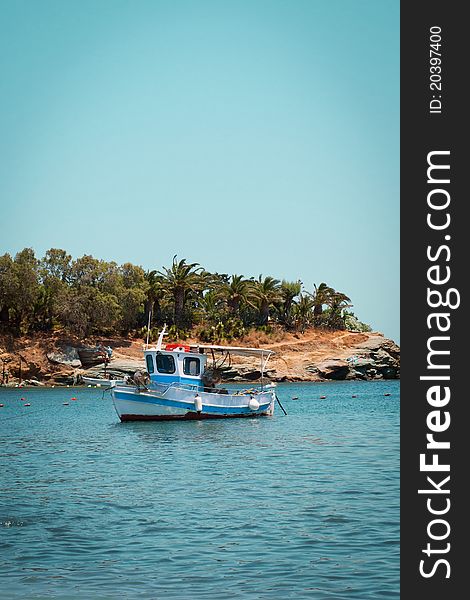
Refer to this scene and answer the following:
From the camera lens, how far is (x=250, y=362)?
81250 mm

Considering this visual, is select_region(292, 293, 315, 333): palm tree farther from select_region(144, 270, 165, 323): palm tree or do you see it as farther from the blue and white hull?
the blue and white hull

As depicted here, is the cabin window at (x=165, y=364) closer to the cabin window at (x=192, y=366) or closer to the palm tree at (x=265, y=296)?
the cabin window at (x=192, y=366)

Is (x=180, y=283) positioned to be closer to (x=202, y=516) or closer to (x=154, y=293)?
(x=154, y=293)

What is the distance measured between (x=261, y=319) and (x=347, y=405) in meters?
41.6

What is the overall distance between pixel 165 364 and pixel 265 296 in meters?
52.1

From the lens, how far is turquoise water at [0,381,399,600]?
12148 mm

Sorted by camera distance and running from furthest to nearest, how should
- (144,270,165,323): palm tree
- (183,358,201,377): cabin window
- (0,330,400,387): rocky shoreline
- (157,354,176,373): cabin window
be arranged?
(144,270,165,323): palm tree → (0,330,400,387): rocky shoreline → (183,358,201,377): cabin window → (157,354,176,373): cabin window

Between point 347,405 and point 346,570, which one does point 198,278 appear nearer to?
point 347,405

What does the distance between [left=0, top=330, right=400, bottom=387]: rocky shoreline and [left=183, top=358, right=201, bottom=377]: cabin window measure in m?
34.7

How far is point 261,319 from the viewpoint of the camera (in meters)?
92.6

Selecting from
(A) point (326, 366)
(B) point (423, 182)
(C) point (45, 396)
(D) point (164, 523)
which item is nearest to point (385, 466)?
(D) point (164, 523)

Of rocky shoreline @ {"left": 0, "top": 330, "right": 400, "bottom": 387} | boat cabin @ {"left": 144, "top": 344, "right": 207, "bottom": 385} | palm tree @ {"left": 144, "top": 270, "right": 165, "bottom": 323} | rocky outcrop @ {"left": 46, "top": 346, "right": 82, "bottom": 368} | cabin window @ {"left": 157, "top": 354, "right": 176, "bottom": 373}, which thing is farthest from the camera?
palm tree @ {"left": 144, "top": 270, "right": 165, "bottom": 323}

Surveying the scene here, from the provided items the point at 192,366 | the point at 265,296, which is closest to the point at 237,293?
the point at 265,296

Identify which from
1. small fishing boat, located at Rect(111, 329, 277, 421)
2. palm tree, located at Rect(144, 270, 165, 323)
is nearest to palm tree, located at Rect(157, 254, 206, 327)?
palm tree, located at Rect(144, 270, 165, 323)
